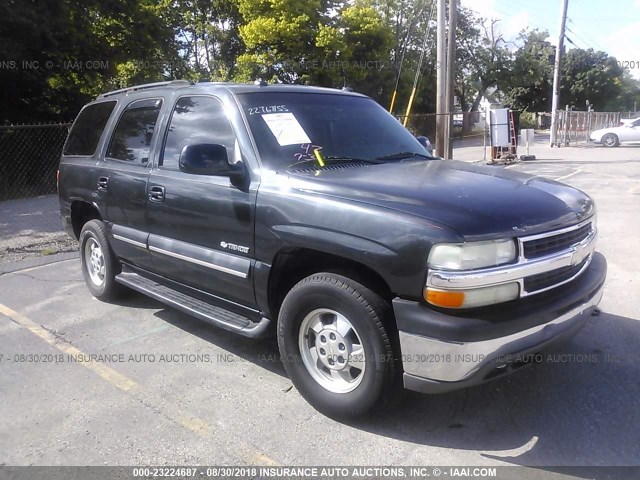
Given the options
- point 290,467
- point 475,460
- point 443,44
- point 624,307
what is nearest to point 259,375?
point 290,467

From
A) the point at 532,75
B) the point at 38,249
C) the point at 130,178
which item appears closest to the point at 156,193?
the point at 130,178

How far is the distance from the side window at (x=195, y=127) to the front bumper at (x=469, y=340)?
1.82 meters

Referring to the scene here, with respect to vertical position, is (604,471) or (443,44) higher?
(443,44)

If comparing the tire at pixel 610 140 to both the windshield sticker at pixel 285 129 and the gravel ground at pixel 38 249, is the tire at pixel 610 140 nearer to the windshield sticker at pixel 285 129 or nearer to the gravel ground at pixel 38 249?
the gravel ground at pixel 38 249

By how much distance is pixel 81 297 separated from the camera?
5.75m

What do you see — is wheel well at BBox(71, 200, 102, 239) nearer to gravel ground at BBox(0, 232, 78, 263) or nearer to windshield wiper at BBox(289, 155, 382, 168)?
gravel ground at BBox(0, 232, 78, 263)

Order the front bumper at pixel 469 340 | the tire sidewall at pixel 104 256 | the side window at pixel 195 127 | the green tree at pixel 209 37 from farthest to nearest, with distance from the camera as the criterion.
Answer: the green tree at pixel 209 37 < the tire sidewall at pixel 104 256 < the side window at pixel 195 127 < the front bumper at pixel 469 340

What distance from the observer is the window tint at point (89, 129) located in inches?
213

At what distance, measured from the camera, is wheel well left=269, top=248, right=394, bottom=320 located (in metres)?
3.07

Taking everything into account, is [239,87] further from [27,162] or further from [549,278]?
[27,162]

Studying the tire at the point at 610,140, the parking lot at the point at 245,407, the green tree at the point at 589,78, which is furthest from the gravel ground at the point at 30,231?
the green tree at the point at 589,78

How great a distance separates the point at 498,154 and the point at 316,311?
16.6m

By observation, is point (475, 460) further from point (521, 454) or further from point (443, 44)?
point (443, 44)

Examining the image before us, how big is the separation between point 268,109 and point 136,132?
→ 154cm
